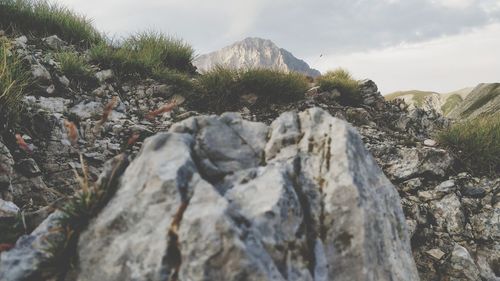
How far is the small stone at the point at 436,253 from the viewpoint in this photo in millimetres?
5966

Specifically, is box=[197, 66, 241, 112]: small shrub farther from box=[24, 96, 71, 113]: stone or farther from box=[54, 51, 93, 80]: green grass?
box=[24, 96, 71, 113]: stone

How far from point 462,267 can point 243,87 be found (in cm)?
584

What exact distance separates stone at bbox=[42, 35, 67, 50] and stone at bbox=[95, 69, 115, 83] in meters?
1.51

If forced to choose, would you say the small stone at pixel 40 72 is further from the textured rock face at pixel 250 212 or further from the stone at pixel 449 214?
the stone at pixel 449 214

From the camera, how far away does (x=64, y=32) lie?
11000 millimetres

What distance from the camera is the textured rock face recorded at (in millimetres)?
3156

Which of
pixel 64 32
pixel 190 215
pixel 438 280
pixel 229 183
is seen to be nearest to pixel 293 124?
pixel 229 183

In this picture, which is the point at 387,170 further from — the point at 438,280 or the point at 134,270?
the point at 134,270

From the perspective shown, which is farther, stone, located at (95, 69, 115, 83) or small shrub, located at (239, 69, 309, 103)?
small shrub, located at (239, 69, 309, 103)

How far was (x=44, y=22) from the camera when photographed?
10852mm

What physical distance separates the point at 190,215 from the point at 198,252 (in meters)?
0.30

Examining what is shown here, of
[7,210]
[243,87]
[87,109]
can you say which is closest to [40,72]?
[87,109]

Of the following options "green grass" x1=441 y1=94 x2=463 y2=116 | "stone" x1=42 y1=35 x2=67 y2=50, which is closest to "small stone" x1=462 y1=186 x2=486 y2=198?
"stone" x1=42 y1=35 x2=67 y2=50

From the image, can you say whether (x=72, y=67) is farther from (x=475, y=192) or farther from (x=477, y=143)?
(x=477, y=143)
